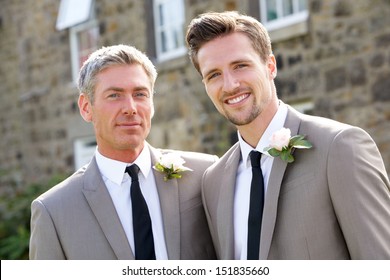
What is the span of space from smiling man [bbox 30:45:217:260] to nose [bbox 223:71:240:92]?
543mm

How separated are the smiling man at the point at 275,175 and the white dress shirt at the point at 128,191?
27 centimetres

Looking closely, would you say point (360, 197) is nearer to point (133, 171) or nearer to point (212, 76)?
point (212, 76)

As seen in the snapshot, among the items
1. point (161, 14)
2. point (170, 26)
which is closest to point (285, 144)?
point (170, 26)

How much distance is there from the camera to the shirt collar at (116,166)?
3.83 m

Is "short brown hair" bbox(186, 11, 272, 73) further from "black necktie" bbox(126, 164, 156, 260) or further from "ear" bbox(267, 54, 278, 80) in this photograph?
"black necktie" bbox(126, 164, 156, 260)

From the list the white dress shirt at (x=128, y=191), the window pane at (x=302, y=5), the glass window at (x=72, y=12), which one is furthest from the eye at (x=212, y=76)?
the glass window at (x=72, y=12)

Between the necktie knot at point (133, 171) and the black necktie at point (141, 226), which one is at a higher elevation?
the necktie knot at point (133, 171)

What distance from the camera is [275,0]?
923 cm

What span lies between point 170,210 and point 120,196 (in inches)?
10.6

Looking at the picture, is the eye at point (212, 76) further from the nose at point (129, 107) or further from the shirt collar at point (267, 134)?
the nose at point (129, 107)

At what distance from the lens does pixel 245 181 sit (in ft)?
11.7

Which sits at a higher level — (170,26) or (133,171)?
(170,26)

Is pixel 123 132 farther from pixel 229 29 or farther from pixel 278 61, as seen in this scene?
pixel 278 61
